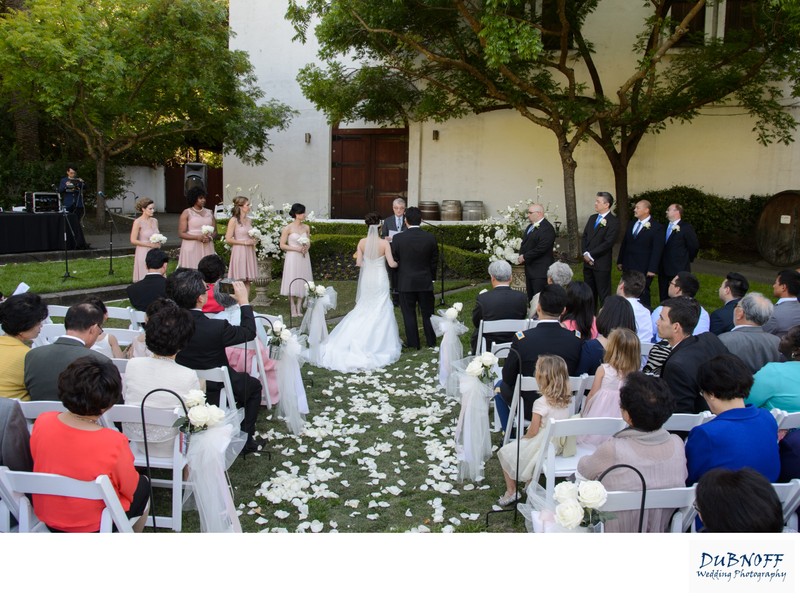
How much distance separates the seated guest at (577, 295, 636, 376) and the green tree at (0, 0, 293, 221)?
12863mm

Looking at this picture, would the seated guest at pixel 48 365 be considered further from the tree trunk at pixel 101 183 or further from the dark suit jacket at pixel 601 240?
the tree trunk at pixel 101 183

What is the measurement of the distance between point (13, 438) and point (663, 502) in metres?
3.09

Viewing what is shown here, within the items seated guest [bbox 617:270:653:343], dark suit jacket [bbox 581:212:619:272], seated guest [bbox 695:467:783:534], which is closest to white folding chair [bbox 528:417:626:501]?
seated guest [bbox 695:467:783:534]

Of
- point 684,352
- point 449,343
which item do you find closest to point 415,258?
point 449,343

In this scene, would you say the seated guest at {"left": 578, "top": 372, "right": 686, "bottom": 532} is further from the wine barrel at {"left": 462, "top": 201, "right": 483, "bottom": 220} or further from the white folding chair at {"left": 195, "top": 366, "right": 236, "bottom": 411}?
the wine barrel at {"left": 462, "top": 201, "right": 483, "bottom": 220}

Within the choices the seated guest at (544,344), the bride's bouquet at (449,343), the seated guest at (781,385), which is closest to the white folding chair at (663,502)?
the seated guest at (781,385)

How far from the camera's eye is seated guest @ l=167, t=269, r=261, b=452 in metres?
4.91

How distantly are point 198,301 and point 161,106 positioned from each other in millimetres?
13381

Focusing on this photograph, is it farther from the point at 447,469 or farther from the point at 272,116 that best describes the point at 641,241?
the point at 272,116

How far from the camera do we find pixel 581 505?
2.99 metres

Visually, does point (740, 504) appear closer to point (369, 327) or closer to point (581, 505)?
point (581, 505)

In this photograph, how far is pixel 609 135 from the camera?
1488 cm

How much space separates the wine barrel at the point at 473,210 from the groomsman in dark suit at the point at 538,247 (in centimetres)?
836
